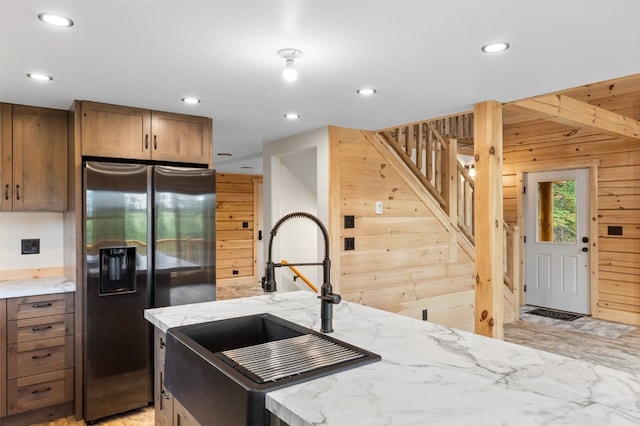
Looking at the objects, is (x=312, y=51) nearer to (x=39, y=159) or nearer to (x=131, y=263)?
(x=131, y=263)

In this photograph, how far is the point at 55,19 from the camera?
69.3 inches

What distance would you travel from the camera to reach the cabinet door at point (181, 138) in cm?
331

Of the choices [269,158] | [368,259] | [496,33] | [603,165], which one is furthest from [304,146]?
[603,165]

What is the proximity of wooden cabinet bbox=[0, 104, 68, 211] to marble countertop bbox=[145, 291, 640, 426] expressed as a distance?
2.65m

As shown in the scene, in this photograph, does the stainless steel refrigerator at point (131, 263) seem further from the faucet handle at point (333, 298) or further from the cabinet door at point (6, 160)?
the faucet handle at point (333, 298)

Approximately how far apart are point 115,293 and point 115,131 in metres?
1.17

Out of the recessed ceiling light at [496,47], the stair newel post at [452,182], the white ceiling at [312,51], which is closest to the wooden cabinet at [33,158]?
the white ceiling at [312,51]

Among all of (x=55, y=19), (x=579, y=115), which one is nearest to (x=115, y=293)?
(x=55, y=19)

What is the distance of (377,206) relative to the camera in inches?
167

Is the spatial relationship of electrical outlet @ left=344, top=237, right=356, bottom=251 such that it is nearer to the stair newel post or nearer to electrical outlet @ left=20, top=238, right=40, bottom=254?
the stair newel post

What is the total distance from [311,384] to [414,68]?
1866mm

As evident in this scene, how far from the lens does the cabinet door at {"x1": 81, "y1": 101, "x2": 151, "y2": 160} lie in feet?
9.89

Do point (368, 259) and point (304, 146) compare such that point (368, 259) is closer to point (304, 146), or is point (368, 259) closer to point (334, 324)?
point (304, 146)

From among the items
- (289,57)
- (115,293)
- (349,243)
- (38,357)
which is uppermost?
(289,57)
